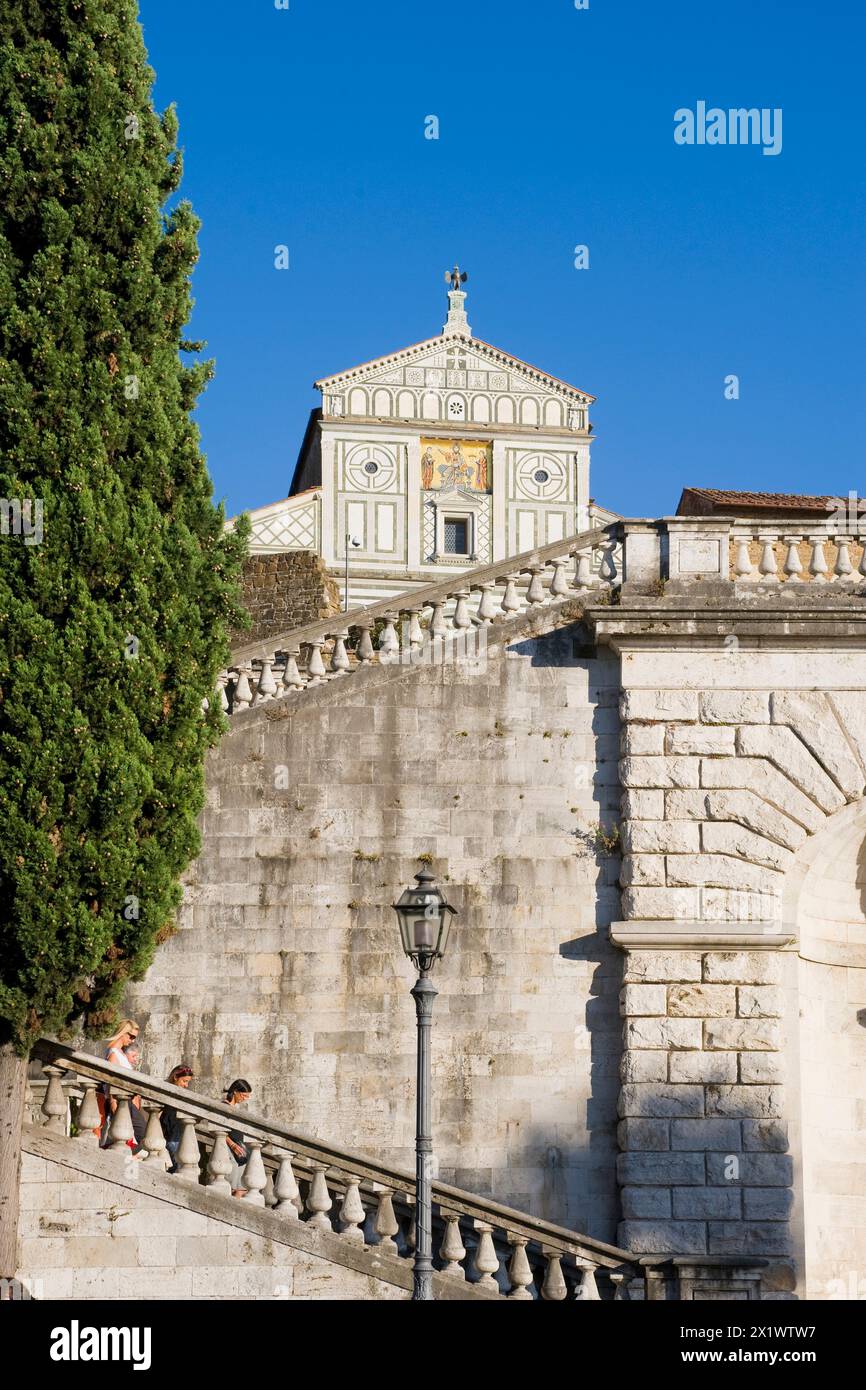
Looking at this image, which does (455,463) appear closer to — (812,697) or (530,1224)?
(812,697)

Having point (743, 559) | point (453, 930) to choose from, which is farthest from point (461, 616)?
point (453, 930)

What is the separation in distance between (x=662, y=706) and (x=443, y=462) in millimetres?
26708

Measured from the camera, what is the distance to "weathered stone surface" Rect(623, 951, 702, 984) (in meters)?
17.3

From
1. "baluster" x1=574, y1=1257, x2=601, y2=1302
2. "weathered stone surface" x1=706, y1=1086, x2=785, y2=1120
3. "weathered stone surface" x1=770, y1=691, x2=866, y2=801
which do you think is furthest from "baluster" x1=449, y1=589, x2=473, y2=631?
"baluster" x1=574, y1=1257, x2=601, y2=1302

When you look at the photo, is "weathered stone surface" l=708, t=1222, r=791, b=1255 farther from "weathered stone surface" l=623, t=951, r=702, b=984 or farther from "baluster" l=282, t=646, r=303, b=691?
"baluster" l=282, t=646, r=303, b=691

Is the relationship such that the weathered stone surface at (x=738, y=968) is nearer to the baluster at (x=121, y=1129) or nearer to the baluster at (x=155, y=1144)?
the baluster at (x=155, y=1144)

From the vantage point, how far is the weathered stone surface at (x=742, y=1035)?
17.1m

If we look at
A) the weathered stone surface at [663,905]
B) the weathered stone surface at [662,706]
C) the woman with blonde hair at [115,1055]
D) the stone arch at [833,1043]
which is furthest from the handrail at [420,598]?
the woman with blonde hair at [115,1055]

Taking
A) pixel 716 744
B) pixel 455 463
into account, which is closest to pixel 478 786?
pixel 716 744

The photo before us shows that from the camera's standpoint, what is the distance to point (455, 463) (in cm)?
4394

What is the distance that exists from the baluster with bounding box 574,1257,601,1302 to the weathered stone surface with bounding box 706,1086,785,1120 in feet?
6.27
